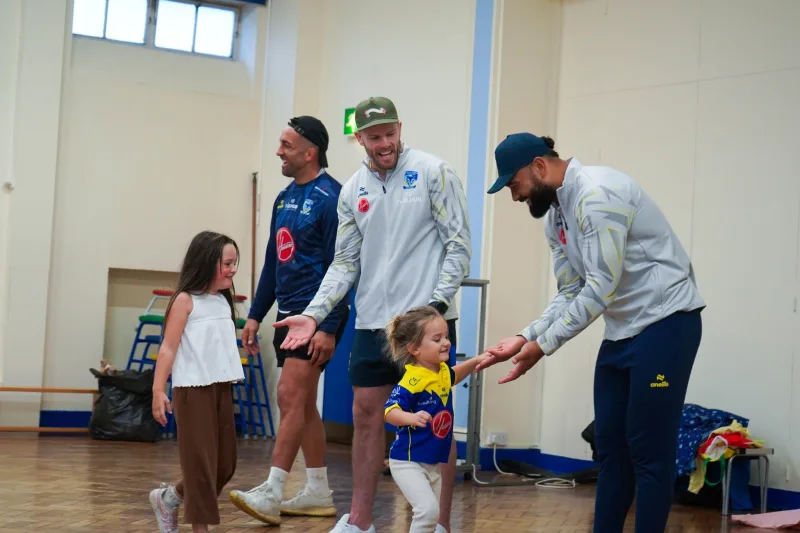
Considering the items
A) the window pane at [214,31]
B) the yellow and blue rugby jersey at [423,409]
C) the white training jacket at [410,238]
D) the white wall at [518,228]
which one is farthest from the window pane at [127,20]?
the yellow and blue rugby jersey at [423,409]

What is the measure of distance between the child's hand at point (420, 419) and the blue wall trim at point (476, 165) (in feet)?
11.9

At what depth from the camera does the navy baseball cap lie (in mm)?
2998

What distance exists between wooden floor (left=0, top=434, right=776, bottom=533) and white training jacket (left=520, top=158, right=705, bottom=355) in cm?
167

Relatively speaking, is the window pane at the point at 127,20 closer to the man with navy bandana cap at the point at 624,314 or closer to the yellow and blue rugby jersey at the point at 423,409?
the yellow and blue rugby jersey at the point at 423,409

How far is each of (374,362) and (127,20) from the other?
6201mm

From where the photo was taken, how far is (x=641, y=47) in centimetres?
647

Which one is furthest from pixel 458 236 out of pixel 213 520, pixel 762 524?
pixel 762 524

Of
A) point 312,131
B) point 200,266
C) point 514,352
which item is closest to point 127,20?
point 312,131

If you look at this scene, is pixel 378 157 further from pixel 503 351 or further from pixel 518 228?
pixel 518 228

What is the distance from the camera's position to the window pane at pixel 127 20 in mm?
8773

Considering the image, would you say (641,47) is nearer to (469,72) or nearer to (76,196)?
(469,72)

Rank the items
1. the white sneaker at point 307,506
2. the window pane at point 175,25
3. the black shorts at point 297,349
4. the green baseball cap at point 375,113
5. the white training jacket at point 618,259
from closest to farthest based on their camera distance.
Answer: the white training jacket at point 618,259 < the green baseball cap at point 375,113 < the black shorts at point 297,349 < the white sneaker at point 307,506 < the window pane at point 175,25

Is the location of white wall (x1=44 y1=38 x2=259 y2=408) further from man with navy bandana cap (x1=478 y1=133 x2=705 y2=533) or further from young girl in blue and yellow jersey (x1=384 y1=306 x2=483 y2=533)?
man with navy bandana cap (x1=478 y1=133 x2=705 y2=533)

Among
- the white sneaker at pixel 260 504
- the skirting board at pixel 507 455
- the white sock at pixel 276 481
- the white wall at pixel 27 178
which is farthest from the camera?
the white wall at pixel 27 178
